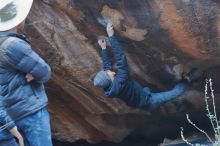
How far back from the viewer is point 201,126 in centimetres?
660

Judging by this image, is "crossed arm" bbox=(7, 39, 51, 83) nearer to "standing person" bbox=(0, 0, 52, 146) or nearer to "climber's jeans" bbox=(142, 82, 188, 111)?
"standing person" bbox=(0, 0, 52, 146)

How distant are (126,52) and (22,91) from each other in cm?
172

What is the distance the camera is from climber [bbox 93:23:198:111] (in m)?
5.05

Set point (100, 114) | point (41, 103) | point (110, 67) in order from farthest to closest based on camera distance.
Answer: point (100, 114), point (110, 67), point (41, 103)

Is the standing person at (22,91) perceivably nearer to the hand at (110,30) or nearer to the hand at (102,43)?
the hand at (110,30)

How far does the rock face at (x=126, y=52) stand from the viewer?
16.1ft

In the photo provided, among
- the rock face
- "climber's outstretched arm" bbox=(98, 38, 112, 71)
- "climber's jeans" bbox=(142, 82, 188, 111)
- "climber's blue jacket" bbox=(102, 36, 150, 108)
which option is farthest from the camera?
"climber's jeans" bbox=(142, 82, 188, 111)

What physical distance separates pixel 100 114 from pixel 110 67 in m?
1.42

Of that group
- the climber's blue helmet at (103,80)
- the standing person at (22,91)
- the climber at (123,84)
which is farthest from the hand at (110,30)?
the standing person at (22,91)

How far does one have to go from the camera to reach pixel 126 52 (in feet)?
17.9

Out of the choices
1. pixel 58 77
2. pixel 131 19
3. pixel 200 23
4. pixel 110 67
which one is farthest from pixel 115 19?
pixel 58 77

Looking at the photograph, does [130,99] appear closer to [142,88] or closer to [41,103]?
[142,88]

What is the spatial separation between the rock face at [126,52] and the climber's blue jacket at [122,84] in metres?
0.26

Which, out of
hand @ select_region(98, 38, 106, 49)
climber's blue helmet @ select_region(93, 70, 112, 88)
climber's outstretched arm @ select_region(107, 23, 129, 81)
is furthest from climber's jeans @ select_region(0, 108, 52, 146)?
hand @ select_region(98, 38, 106, 49)
